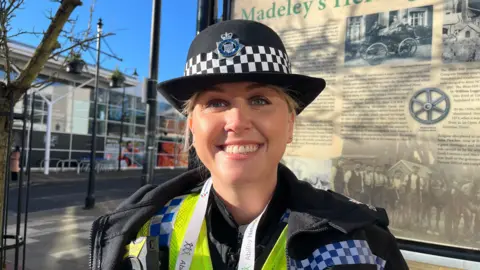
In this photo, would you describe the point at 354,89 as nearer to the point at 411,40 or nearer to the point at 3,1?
the point at 411,40

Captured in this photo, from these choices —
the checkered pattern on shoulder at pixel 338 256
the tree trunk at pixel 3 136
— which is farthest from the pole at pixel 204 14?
the checkered pattern on shoulder at pixel 338 256

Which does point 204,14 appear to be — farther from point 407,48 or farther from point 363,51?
point 407,48

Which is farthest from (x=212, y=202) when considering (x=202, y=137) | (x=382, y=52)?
(x=382, y=52)

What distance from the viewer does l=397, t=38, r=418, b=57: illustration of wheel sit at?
2.87 m

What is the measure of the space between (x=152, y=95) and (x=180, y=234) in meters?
3.61

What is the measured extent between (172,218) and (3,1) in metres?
3.13

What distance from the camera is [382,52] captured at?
3008 mm

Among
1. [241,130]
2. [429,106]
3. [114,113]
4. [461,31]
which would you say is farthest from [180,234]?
[114,113]

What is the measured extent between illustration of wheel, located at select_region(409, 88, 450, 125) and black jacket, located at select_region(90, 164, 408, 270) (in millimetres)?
1681

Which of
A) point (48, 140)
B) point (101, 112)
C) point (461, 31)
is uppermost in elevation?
point (101, 112)

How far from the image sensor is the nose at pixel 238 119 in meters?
1.28

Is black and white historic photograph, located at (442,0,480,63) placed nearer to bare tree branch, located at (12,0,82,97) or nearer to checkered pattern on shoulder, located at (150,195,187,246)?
checkered pattern on shoulder, located at (150,195,187,246)

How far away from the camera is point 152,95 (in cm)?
480

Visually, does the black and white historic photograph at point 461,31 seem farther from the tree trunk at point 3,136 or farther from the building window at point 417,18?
the tree trunk at point 3,136
